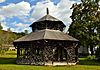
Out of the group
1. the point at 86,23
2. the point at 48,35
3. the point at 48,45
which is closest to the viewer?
the point at 48,45

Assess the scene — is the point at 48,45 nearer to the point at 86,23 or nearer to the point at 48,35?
the point at 48,35

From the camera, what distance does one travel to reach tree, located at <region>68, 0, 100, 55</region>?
177ft

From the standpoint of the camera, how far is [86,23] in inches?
2173

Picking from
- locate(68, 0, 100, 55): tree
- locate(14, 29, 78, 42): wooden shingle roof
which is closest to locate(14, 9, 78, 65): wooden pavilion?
locate(14, 29, 78, 42): wooden shingle roof

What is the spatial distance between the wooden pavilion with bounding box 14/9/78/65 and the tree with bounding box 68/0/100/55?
431 inches

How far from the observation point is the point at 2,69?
28.8m

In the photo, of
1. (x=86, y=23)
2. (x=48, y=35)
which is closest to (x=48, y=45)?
(x=48, y=35)

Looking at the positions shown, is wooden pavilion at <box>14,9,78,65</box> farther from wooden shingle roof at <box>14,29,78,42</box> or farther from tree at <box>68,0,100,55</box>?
tree at <box>68,0,100,55</box>

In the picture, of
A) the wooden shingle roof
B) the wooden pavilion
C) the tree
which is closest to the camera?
the wooden pavilion

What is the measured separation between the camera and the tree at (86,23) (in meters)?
54.0

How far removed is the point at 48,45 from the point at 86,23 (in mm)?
19143

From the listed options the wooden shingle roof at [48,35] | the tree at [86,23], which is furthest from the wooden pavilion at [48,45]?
the tree at [86,23]

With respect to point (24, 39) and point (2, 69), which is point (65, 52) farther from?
point (2, 69)

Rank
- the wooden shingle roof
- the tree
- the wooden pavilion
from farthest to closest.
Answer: the tree → the wooden shingle roof → the wooden pavilion
